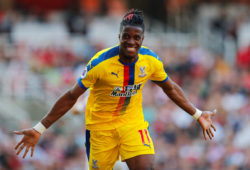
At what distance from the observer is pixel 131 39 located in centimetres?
607

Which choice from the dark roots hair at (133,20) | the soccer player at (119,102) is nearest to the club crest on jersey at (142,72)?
the soccer player at (119,102)

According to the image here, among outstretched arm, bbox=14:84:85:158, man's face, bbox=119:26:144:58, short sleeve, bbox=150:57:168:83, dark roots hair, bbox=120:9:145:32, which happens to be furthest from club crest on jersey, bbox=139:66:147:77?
outstretched arm, bbox=14:84:85:158

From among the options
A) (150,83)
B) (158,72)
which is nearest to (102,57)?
(158,72)

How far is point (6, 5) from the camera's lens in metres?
20.6

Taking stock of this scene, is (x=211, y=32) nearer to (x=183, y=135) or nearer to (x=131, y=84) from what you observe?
(x=183, y=135)

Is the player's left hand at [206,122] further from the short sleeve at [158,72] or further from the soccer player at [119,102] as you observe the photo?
the short sleeve at [158,72]

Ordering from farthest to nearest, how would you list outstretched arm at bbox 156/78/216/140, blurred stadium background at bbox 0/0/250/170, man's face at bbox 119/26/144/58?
blurred stadium background at bbox 0/0/250/170 < outstretched arm at bbox 156/78/216/140 < man's face at bbox 119/26/144/58

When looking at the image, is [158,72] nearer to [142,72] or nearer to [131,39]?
[142,72]

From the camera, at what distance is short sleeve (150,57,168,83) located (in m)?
6.49

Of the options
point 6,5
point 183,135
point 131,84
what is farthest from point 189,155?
point 6,5

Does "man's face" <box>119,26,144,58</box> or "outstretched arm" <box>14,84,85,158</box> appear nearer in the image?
"man's face" <box>119,26,144,58</box>

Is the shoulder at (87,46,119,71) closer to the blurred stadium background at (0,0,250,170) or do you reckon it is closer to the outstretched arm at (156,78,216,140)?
the outstretched arm at (156,78,216,140)

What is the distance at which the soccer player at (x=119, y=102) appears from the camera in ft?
20.4

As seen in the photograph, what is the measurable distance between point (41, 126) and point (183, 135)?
6369 millimetres
